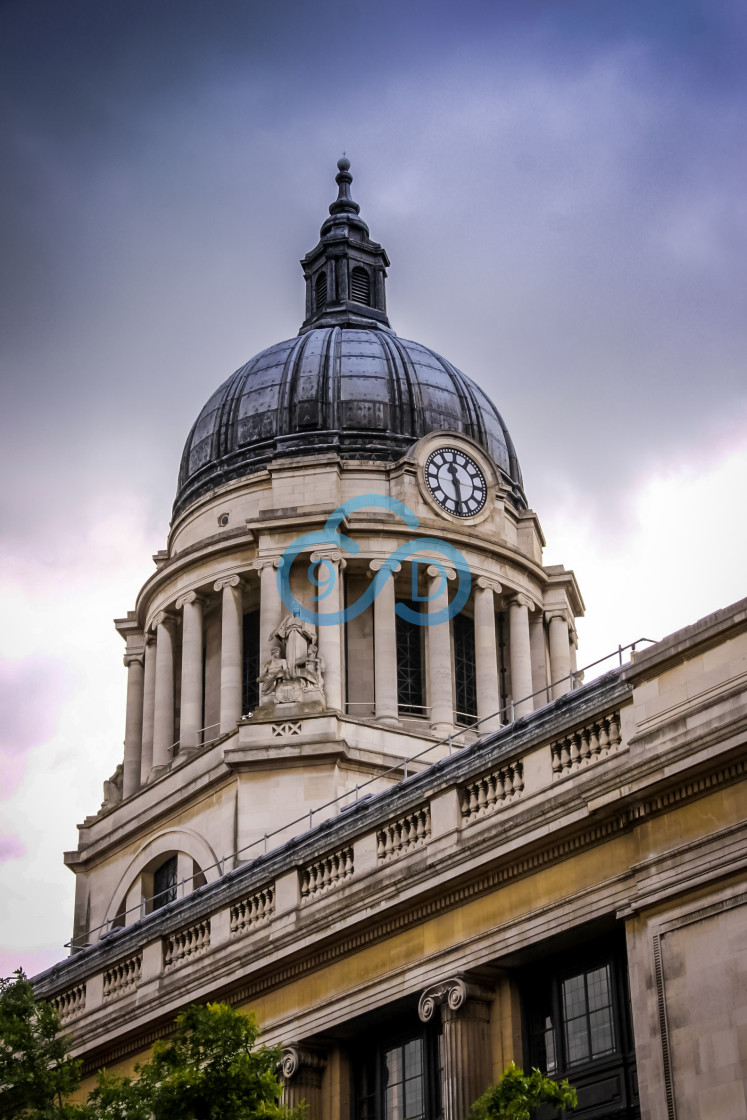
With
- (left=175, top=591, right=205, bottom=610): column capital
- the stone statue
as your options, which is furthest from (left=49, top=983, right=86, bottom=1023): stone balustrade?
(left=175, top=591, right=205, bottom=610): column capital

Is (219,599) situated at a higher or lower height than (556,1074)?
higher

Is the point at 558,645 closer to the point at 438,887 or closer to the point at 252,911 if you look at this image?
the point at 252,911

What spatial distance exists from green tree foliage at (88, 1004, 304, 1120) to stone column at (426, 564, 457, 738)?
89.3 ft

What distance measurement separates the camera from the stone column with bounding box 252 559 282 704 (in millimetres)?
54812

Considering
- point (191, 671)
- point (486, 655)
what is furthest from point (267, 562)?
point (486, 655)

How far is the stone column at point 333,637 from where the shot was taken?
2116 inches

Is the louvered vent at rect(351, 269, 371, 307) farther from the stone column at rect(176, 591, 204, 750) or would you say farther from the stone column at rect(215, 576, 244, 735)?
the stone column at rect(215, 576, 244, 735)

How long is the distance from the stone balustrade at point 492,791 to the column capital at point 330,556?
2580 cm

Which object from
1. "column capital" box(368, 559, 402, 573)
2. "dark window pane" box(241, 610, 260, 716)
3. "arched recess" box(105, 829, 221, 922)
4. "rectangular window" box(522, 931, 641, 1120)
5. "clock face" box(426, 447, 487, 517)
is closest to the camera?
"rectangular window" box(522, 931, 641, 1120)

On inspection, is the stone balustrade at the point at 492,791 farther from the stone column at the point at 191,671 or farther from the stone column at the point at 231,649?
the stone column at the point at 191,671

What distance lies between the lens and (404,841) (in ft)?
104

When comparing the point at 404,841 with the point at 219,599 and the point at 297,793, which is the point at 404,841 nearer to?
the point at 297,793

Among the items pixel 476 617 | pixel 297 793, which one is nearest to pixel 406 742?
pixel 297 793

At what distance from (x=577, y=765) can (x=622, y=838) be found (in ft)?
5.23
